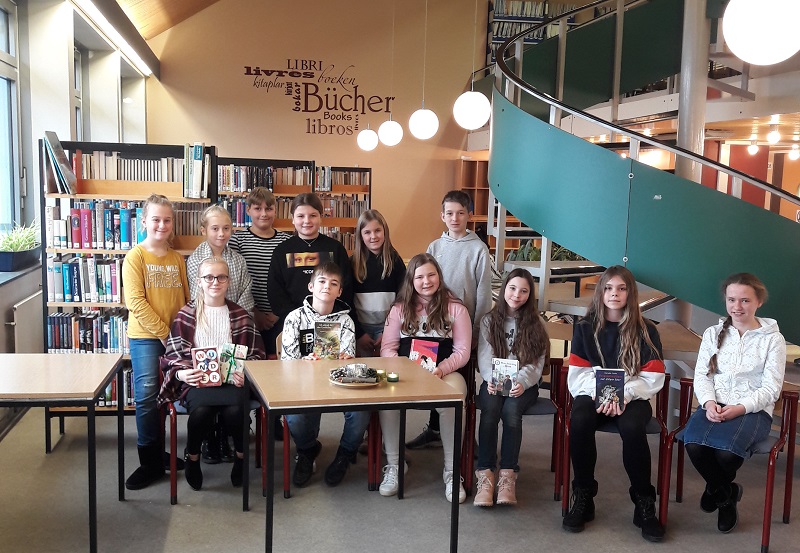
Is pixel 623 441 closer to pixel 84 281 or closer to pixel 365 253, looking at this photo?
pixel 365 253

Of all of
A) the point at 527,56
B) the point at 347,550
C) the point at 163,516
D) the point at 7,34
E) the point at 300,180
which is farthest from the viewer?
the point at 300,180

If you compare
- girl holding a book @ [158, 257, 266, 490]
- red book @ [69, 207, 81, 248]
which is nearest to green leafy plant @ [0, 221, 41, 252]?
red book @ [69, 207, 81, 248]

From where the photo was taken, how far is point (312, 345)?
3.60 m

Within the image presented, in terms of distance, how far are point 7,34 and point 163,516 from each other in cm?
462

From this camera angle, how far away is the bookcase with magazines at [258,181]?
7438 millimetres

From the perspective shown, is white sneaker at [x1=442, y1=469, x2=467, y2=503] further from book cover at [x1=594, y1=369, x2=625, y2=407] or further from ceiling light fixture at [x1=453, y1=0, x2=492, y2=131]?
ceiling light fixture at [x1=453, y1=0, x2=492, y2=131]

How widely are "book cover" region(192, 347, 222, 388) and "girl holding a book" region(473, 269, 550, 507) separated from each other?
1.31m

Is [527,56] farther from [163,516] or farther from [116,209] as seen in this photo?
[163,516]

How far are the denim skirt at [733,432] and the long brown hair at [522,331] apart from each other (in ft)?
2.62

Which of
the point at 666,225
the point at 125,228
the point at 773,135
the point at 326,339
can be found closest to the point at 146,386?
the point at 326,339

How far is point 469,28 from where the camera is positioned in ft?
41.8

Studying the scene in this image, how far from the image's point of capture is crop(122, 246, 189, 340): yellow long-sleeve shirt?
3680 millimetres

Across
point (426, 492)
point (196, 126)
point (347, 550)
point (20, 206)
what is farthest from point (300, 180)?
point (347, 550)

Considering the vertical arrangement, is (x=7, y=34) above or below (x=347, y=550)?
above
